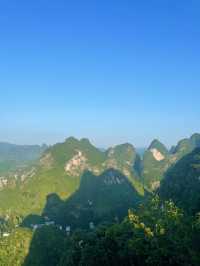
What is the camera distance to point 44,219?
152 m

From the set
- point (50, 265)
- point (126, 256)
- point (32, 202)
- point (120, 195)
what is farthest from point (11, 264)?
point (32, 202)

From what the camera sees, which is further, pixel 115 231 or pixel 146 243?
pixel 115 231

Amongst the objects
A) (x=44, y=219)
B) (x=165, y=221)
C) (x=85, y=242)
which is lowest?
(x=44, y=219)

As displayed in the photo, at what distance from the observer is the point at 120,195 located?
539 feet

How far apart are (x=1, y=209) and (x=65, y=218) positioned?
54.9 metres

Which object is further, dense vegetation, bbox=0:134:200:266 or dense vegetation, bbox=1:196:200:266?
dense vegetation, bbox=0:134:200:266

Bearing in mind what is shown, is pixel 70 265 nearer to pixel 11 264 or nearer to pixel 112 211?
pixel 11 264

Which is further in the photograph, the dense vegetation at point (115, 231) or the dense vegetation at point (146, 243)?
the dense vegetation at point (115, 231)

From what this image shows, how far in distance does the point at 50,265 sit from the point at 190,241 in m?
36.2

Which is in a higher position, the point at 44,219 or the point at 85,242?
the point at 85,242

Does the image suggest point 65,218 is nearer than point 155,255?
No

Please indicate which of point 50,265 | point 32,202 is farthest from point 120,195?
point 50,265

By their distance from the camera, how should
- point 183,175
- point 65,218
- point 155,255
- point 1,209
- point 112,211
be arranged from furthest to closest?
1. point 1,209
2. point 65,218
3. point 112,211
4. point 183,175
5. point 155,255

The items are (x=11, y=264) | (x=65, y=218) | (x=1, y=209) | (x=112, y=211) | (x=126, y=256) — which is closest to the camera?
(x=126, y=256)
